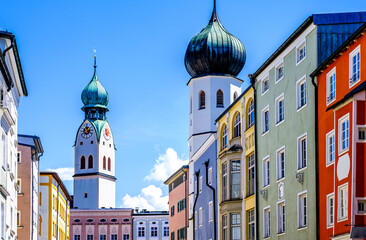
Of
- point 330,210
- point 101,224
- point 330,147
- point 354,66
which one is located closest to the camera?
point 354,66

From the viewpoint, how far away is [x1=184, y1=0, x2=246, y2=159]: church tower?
71562 millimetres

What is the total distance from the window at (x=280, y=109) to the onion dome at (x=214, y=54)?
102ft

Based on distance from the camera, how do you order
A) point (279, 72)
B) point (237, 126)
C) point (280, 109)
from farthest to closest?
1. point (237, 126)
2. point (279, 72)
3. point (280, 109)

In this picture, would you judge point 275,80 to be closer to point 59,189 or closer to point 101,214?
point 59,189

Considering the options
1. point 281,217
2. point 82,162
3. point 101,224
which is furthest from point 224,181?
point 82,162

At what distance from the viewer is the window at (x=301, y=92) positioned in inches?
1439

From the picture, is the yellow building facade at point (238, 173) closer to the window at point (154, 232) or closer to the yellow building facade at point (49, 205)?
the yellow building facade at point (49, 205)

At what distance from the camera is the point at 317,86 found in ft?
114

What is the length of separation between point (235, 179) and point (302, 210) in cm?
1228

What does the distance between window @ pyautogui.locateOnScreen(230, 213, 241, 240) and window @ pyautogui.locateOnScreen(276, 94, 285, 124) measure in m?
9.42

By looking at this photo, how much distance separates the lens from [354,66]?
3023 centimetres

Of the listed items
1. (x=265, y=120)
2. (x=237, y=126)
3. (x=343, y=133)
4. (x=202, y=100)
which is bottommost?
(x=343, y=133)

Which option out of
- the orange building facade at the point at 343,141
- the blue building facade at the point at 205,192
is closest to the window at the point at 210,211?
the blue building facade at the point at 205,192

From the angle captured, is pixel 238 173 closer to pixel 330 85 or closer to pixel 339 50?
pixel 330 85
